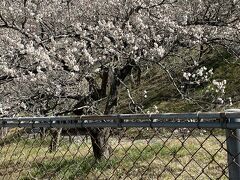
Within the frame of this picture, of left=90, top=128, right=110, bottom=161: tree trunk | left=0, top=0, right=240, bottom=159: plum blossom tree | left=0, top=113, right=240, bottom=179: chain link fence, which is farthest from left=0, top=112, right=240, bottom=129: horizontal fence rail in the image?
left=0, top=0, right=240, bottom=159: plum blossom tree

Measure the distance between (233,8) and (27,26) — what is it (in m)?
4.61

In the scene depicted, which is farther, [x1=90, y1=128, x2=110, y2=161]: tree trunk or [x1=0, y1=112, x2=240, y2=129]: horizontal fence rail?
[x1=90, y1=128, x2=110, y2=161]: tree trunk

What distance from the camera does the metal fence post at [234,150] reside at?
99.7 inches

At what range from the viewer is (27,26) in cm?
1034

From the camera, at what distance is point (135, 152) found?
960 cm

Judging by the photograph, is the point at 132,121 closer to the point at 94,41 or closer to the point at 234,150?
the point at 234,150

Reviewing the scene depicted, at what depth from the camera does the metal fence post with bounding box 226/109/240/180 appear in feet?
8.31

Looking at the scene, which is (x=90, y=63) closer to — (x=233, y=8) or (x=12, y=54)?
(x=12, y=54)

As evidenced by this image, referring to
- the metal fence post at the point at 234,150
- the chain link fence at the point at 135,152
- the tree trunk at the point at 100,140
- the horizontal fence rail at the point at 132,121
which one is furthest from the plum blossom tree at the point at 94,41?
the metal fence post at the point at 234,150

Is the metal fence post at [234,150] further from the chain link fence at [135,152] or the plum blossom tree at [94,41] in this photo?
the plum blossom tree at [94,41]

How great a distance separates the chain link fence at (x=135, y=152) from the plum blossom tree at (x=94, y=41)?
0.53 metres

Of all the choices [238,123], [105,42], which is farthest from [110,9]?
[238,123]

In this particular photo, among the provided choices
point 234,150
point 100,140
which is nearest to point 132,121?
point 234,150

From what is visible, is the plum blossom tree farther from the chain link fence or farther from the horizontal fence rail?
the horizontal fence rail
